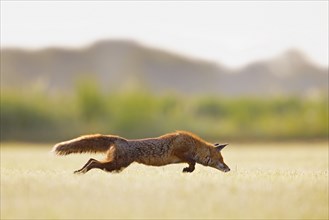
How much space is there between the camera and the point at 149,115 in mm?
30125

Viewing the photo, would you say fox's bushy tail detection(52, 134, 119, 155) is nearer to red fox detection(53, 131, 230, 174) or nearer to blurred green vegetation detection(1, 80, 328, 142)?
red fox detection(53, 131, 230, 174)

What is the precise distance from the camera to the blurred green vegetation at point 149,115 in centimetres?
2948

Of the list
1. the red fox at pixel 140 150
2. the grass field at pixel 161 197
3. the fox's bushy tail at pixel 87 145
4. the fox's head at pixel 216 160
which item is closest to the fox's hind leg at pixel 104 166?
the red fox at pixel 140 150

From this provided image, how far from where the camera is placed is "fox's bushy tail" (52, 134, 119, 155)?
37.8 ft

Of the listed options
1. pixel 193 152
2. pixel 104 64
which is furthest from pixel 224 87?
pixel 193 152

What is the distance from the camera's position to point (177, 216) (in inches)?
316

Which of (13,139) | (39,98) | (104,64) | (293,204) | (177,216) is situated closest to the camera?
(177,216)

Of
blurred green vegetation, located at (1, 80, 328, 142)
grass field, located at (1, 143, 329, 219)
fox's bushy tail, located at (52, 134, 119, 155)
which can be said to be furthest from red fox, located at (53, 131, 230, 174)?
blurred green vegetation, located at (1, 80, 328, 142)

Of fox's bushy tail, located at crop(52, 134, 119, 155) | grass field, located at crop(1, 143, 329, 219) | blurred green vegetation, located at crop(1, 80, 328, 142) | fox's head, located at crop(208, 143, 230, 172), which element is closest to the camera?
grass field, located at crop(1, 143, 329, 219)

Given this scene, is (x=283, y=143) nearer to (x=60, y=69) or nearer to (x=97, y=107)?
(x=97, y=107)

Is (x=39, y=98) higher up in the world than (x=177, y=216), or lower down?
higher up

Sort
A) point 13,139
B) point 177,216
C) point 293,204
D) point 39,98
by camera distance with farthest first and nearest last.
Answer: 1. point 39,98
2. point 13,139
3. point 293,204
4. point 177,216

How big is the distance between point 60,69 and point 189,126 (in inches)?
903

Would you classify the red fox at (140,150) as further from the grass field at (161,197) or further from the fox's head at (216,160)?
the grass field at (161,197)
